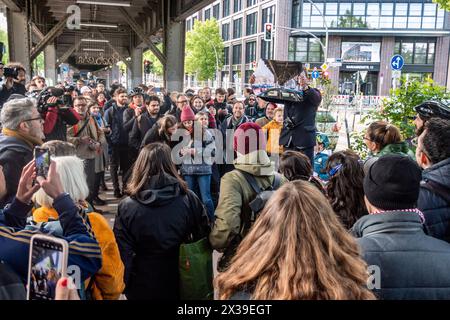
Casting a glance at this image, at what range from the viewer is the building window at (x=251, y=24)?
58969mm

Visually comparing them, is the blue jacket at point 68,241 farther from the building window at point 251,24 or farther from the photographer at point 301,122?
the building window at point 251,24

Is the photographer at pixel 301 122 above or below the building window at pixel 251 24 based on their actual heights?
below

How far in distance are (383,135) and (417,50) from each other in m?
50.5

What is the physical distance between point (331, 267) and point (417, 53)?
53553mm

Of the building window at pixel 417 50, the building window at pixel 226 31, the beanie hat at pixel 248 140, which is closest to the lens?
the beanie hat at pixel 248 140

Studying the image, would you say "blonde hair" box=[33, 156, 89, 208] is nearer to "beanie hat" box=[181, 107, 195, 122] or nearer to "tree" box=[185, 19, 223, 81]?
"beanie hat" box=[181, 107, 195, 122]

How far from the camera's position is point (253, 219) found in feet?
11.4

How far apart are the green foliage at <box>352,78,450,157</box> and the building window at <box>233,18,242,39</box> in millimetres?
59920

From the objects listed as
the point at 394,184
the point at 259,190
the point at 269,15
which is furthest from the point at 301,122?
the point at 269,15

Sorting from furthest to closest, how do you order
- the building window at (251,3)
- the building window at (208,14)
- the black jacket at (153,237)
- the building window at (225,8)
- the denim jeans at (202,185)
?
the building window at (208,14) < the building window at (225,8) < the building window at (251,3) < the denim jeans at (202,185) < the black jacket at (153,237)

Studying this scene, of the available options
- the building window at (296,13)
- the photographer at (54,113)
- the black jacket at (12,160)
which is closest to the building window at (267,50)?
the building window at (296,13)

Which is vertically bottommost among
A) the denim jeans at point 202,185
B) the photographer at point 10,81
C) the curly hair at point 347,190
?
the denim jeans at point 202,185

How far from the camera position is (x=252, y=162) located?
141 inches

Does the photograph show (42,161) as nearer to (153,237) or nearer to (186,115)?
(153,237)
